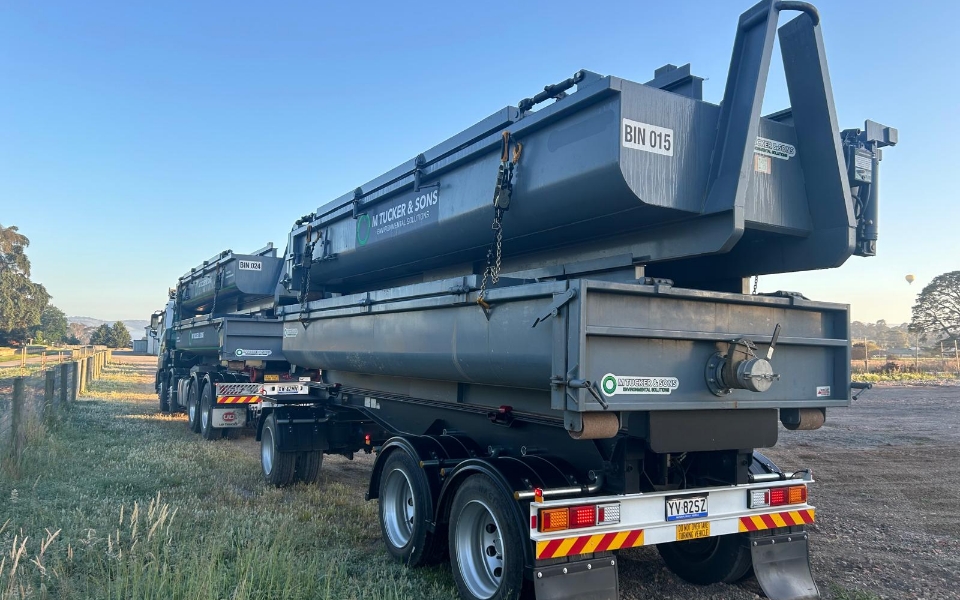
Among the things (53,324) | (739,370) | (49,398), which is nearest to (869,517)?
(739,370)

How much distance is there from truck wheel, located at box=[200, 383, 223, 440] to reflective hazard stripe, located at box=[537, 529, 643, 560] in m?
9.37

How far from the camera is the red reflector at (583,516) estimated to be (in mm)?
3736

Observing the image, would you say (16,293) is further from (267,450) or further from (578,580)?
(578,580)

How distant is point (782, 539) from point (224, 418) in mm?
9489

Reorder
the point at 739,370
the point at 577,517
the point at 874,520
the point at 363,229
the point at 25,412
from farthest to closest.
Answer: the point at 25,412 < the point at 363,229 < the point at 874,520 < the point at 739,370 < the point at 577,517

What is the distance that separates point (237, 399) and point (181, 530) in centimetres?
627

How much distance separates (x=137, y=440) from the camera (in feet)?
37.0

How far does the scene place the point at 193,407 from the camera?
13.1 meters

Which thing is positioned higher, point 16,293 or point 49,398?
point 16,293

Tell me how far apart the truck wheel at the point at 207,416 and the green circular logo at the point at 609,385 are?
31.8 ft

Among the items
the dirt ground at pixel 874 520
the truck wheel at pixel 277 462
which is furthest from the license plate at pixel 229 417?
the dirt ground at pixel 874 520

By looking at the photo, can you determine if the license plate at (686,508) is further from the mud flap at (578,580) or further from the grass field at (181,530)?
the grass field at (181,530)

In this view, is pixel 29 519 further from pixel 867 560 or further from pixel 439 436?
pixel 867 560

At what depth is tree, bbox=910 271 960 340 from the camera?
55.4 meters
